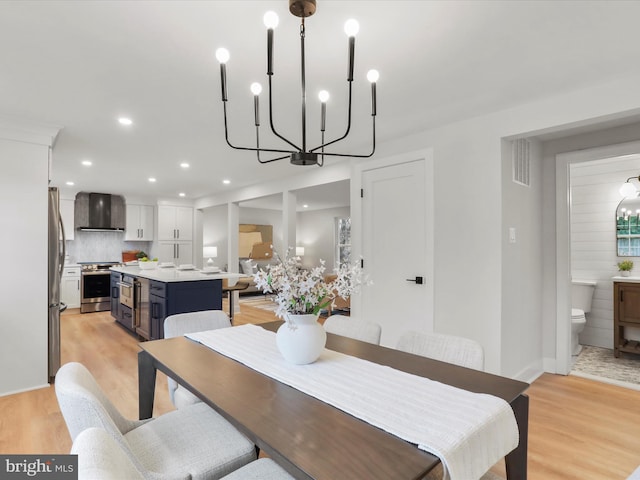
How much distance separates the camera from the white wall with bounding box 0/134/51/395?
10.1 feet

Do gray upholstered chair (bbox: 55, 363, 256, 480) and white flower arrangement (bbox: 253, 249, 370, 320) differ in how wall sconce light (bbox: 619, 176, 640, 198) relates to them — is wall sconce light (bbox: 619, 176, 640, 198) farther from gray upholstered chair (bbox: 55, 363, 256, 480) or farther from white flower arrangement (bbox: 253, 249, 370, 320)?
gray upholstered chair (bbox: 55, 363, 256, 480)

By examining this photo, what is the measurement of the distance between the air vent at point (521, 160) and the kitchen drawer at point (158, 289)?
371 cm

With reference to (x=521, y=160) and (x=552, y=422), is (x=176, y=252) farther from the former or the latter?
(x=552, y=422)

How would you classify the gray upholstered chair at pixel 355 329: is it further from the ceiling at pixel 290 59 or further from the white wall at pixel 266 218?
the white wall at pixel 266 218

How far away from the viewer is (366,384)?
1.37 m

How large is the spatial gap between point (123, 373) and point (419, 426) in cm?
343

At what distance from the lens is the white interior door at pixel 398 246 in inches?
131

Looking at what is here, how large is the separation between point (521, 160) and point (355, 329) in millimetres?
2228

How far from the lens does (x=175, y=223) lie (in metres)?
7.83

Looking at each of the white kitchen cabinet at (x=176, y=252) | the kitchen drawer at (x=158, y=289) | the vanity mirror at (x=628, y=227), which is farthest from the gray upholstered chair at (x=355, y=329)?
the white kitchen cabinet at (x=176, y=252)

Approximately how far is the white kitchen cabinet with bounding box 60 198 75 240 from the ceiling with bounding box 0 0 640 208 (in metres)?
4.32

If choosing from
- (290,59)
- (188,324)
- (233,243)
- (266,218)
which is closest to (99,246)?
(233,243)

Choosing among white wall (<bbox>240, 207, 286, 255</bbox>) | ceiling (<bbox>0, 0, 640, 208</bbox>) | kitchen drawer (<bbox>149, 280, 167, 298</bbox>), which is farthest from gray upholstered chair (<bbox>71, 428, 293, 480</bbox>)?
white wall (<bbox>240, 207, 286, 255</bbox>)

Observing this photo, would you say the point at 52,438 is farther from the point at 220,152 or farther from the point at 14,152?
the point at 220,152
